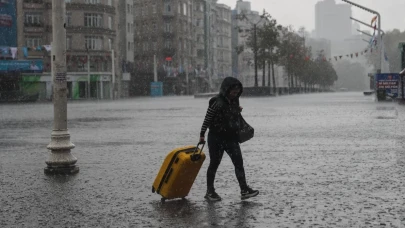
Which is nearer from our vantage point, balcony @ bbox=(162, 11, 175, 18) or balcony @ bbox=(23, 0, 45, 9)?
balcony @ bbox=(23, 0, 45, 9)

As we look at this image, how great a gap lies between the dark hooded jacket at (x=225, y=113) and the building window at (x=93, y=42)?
247 ft

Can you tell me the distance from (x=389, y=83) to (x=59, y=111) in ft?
129

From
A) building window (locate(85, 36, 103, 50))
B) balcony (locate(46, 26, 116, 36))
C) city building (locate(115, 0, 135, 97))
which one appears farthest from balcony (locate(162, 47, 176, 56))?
building window (locate(85, 36, 103, 50))

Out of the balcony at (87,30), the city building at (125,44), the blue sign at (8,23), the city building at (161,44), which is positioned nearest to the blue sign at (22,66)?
the blue sign at (8,23)

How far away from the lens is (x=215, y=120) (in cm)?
791

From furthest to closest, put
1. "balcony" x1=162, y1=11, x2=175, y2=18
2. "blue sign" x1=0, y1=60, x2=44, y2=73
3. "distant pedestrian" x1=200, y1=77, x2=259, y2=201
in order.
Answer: "balcony" x1=162, y1=11, x2=175, y2=18, "blue sign" x1=0, y1=60, x2=44, y2=73, "distant pedestrian" x1=200, y1=77, x2=259, y2=201

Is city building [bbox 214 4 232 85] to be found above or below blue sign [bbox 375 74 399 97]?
above

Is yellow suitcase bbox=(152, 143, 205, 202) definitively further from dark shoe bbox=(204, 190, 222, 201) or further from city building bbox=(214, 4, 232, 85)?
city building bbox=(214, 4, 232, 85)

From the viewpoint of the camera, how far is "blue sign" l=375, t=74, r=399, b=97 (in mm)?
46156

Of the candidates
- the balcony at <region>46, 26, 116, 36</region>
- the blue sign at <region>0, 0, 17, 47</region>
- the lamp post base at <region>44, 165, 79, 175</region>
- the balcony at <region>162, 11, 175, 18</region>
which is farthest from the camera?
the balcony at <region>162, 11, 175, 18</region>

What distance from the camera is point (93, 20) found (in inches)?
3255

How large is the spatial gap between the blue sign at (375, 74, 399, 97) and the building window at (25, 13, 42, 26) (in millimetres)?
45173

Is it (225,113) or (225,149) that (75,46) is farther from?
(225,113)

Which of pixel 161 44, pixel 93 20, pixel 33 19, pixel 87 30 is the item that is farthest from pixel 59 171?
pixel 161 44
